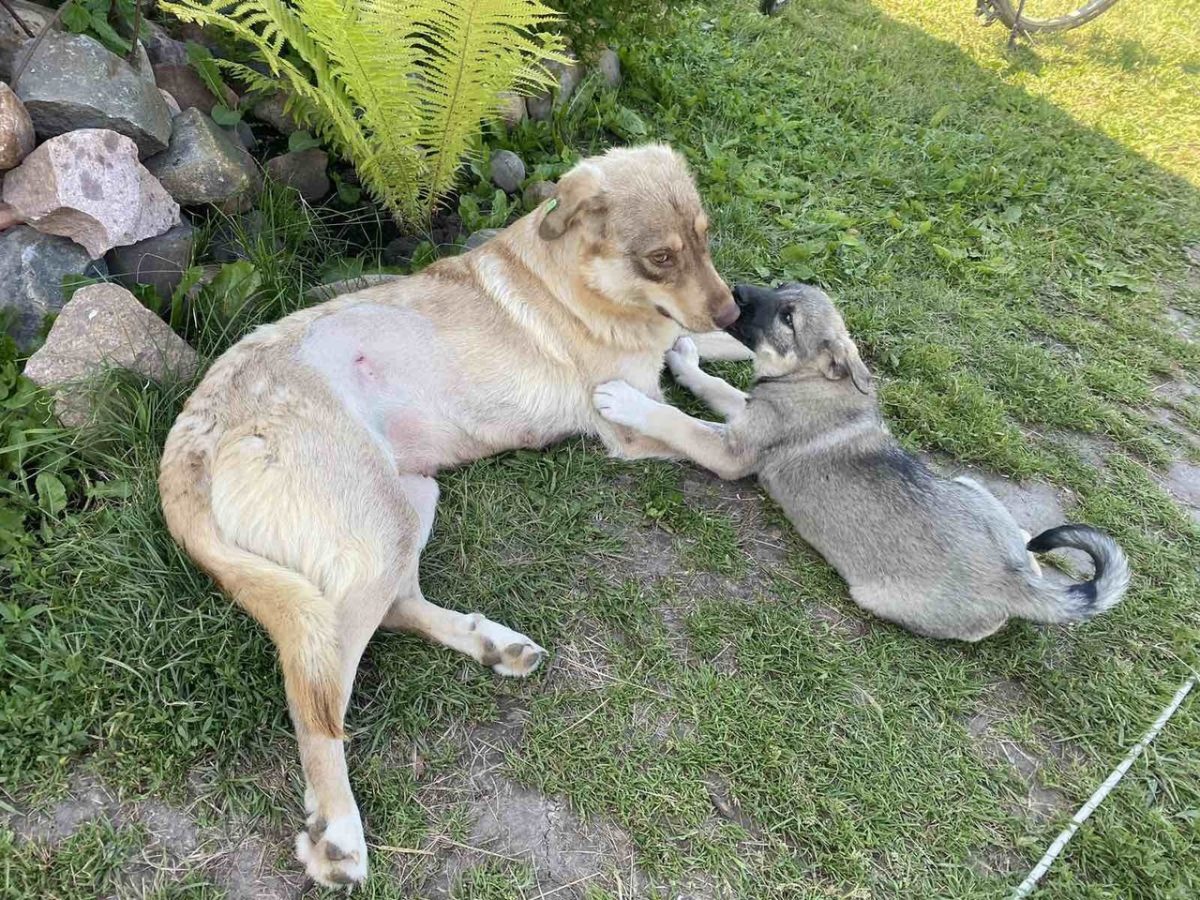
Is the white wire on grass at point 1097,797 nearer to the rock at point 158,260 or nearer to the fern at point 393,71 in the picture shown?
the fern at point 393,71

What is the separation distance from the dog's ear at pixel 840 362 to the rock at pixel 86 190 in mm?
3502

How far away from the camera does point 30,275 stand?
3426 mm

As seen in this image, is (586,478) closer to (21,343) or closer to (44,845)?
(44,845)

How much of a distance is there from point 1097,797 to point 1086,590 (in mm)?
816

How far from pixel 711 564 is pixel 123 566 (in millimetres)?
2542

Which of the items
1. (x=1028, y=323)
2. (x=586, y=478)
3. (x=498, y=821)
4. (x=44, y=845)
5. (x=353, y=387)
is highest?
(x=1028, y=323)

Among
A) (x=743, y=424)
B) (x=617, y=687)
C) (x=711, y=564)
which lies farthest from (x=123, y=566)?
(x=743, y=424)

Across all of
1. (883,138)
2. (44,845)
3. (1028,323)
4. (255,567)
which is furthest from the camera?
(883,138)

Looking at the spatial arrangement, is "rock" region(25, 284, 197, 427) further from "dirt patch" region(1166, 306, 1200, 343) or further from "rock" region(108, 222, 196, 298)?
"dirt patch" region(1166, 306, 1200, 343)

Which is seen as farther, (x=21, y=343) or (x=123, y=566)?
(x=21, y=343)

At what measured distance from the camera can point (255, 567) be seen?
2570 mm

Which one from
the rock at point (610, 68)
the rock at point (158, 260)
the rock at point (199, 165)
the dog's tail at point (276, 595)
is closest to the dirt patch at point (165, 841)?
the dog's tail at point (276, 595)

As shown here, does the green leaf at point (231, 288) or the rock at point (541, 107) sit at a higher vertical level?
the rock at point (541, 107)

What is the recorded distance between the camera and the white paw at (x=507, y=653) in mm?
2971
